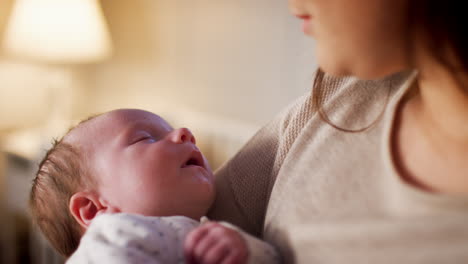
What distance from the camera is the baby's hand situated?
67 cm

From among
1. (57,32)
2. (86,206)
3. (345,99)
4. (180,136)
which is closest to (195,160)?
(180,136)

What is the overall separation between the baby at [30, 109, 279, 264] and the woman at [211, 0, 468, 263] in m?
0.10

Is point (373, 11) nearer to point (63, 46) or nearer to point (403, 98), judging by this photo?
point (403, 98)

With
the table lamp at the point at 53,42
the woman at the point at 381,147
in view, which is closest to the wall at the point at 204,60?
the table lamp at the point at 53,42

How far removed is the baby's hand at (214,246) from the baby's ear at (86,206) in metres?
0.28

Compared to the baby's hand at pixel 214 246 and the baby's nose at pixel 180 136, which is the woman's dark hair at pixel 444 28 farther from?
the baby's nose at pixel 180 136

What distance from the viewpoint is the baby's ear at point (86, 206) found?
36.3 inches

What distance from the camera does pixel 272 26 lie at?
2.04m

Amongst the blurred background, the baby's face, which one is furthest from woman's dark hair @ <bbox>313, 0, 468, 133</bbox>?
the blurred background

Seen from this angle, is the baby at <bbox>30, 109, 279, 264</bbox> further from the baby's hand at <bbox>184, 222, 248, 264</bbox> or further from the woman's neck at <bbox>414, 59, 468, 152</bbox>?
the woman's neck at <bbox>414, 59, 468, 152</bbox>

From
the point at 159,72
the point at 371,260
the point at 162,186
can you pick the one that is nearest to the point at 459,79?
the point at 371,260

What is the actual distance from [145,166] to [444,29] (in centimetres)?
52

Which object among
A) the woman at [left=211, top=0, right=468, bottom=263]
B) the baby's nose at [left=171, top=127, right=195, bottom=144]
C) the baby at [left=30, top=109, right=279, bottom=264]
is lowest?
the baby at [left=30, top=109, right=279, bottom=264]

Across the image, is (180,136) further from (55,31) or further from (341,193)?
(55,31)
